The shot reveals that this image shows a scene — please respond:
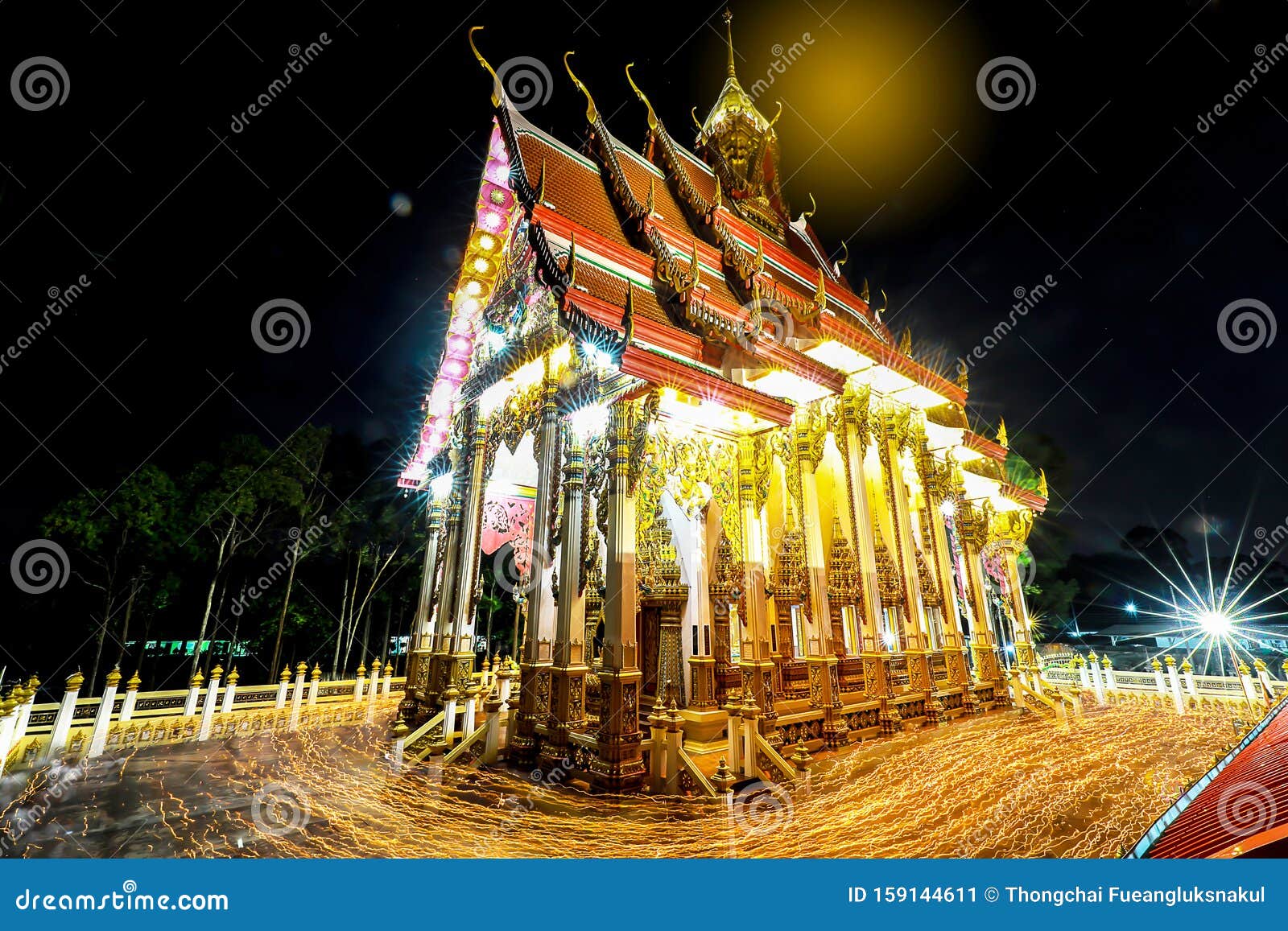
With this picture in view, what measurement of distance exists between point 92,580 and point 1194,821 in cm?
2174

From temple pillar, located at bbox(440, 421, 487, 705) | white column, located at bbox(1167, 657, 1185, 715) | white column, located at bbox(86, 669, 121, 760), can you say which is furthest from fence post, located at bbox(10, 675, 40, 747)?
white column, located at bbox(1167, 657, 1185, 715)

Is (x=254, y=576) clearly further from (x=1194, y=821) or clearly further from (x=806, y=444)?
(x=1194, y=821)

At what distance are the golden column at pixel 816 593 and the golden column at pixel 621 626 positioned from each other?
3.57 metres

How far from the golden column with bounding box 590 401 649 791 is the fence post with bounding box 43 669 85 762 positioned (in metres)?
7.83

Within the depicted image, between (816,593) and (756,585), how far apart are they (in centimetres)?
139

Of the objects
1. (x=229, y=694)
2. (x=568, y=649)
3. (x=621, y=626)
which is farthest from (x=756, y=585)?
(x=229, y=694)

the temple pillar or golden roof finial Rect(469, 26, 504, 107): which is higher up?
golden roof finial Rect(469, 26, 504, 107)

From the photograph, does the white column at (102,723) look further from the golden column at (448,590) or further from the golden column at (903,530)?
the golden column at (903,530)

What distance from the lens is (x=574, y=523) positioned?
6.98 m

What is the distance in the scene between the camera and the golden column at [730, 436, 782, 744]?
284 inches

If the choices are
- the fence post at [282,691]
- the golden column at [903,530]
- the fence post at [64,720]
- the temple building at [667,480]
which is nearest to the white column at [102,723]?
the fence post at [64,720]

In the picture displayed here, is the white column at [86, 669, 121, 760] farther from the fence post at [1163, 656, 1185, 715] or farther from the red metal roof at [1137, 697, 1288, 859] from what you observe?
the fence post at [1163, 656, 1185, 715]

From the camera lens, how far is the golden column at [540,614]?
6.60 metres

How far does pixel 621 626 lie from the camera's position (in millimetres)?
6008
